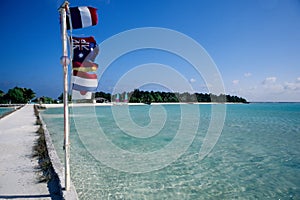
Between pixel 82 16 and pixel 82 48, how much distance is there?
493 mm

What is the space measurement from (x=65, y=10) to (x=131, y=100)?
9034 centimetres

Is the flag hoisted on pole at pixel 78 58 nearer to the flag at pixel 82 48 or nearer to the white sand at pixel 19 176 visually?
the flag at pixel 82 48

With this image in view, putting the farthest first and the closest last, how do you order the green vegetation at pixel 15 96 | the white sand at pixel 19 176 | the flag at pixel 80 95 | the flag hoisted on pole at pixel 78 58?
the green vegetation at pixel 15 96 → the flag at pixel 80 95 → the white sand at pixel 19 176 → the flag hoisted on pole at pixel 78 58

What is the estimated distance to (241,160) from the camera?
288 inches

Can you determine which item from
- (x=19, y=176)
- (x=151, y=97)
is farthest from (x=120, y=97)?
(x=19, y=176)

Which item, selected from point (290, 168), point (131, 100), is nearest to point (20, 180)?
point (290, 168)

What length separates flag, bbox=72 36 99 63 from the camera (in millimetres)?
3453

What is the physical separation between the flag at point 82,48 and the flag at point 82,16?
8.4 inches

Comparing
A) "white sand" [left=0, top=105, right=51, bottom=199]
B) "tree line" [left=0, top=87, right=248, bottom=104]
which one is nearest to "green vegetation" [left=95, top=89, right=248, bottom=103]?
"tree line" [left=0, top=87, right=248, bottom=104]

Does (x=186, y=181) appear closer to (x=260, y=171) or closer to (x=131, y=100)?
(x=260, y=171)

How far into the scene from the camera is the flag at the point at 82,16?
3.35 m

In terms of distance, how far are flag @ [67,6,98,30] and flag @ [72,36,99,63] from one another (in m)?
0.21

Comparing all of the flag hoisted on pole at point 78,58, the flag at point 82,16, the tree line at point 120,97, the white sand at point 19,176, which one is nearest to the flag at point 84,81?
the flag hoisted on pole at point 78,58

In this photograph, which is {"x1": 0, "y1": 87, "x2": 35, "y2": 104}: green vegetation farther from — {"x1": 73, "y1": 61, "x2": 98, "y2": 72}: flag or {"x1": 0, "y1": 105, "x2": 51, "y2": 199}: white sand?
{"x1": 73, "y1": 61, "x2": 98, "y2": 72}: flag
